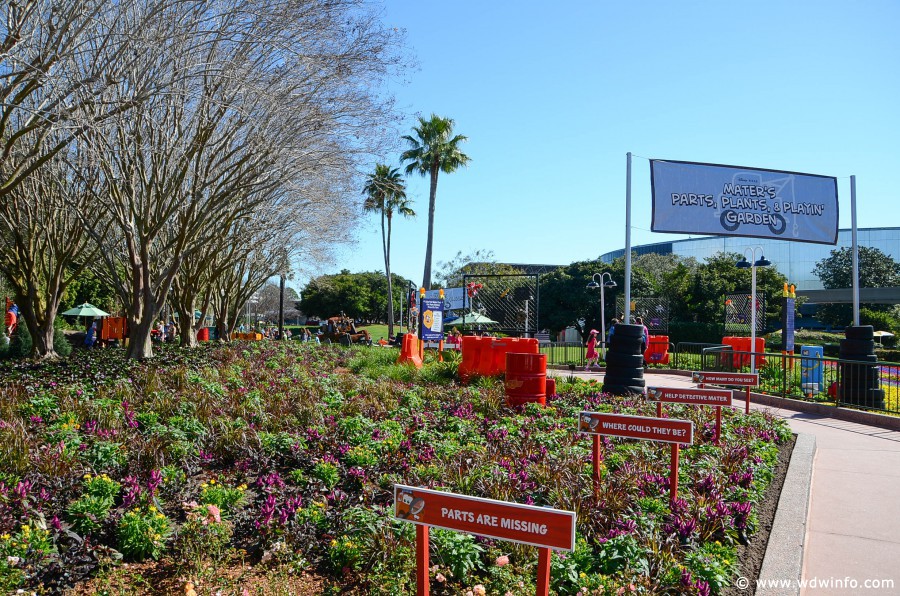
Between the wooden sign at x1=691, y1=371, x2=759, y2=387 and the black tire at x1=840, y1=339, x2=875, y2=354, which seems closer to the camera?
the wooden sign at x1=691, y1=371, x2=759, y2=387

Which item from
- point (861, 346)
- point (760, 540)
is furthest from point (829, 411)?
point (760, 540)

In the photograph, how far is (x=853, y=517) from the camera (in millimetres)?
6090

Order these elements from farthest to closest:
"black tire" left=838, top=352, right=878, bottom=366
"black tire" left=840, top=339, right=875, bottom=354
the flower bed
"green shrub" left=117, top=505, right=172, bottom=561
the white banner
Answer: the white banner, "black tire" left=840, top=339, right=875, bottom=354, "black tire" left=838, top=352, right=878, bottom=366, "green shrub" left=117, top=505, right=172, bottom=561, the flower bed

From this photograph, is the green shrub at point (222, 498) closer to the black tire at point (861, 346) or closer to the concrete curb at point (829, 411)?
the concrete curb at point (829, 411)

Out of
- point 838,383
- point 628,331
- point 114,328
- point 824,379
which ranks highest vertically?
point 628,331

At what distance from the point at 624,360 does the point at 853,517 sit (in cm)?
611

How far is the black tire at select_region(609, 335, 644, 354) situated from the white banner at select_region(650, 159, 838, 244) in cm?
546

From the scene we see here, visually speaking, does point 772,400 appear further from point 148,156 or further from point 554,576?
point 148,156

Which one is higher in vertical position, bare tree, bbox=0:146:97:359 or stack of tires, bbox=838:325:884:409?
bare tree, bbox=0:146:97:359

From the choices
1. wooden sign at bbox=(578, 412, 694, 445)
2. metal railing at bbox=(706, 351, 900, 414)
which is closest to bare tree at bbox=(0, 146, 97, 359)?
wooden sign at bbox=(578, 412, 694, 445)

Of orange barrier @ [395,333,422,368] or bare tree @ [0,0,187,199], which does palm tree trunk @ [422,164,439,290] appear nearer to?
orange barrier @ [395,333,422,368]

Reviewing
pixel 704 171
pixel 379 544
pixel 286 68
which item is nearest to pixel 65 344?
pixel 286 68

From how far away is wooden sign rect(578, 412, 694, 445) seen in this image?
16.6 ft

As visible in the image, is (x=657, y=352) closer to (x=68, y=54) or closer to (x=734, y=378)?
(x=734, y=378)
